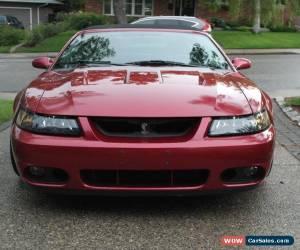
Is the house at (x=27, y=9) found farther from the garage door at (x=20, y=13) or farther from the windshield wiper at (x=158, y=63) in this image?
the windshield wiper at (x=158, y=63)

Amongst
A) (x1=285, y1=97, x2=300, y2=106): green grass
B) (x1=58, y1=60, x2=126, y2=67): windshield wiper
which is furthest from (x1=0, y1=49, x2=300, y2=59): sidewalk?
(x1=58, y1=60, x2=126, y2=67): windshield wiper

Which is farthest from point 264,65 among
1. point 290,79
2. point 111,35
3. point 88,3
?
point 88,3

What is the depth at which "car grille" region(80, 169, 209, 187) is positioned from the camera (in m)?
3.85

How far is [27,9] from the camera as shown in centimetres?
4206

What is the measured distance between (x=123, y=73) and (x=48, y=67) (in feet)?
4.03

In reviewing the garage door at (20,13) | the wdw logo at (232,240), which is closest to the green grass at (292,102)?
the wdw logo at (232,240)

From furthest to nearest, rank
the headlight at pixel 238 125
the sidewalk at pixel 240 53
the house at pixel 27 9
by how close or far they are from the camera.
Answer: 1. the house at pixel 27 9
2. the sidewalk at pixel 240 53
3. the headlight at pixel 238 125

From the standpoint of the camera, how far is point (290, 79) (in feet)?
45.5

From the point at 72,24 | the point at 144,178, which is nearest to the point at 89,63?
the point at 144,178

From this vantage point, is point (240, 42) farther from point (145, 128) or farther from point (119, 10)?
point (145, 128)

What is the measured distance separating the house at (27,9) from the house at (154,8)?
5584 mm

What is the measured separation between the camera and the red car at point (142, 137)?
3.73 m

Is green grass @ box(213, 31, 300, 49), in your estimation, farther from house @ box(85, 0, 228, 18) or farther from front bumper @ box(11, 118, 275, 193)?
front bumper @ box(11, 118, 275, 193)

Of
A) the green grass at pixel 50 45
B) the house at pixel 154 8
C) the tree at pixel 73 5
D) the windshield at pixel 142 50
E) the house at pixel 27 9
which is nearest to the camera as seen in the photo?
the windshield at pixel 142 50
